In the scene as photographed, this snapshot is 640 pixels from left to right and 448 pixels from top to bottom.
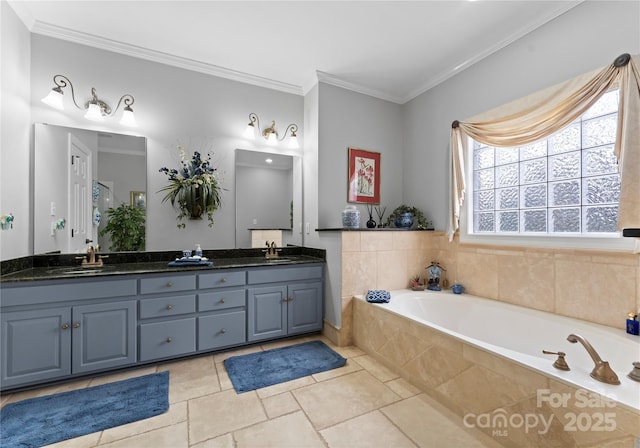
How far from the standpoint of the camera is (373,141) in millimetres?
3500

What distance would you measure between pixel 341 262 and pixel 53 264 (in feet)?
8.34

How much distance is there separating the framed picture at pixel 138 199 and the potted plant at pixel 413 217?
272 cm

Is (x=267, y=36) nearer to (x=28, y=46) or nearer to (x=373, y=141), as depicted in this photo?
(x=373, y=141)

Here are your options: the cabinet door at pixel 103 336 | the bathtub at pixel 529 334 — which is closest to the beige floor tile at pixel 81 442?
the cabinet door at pixel 103 336

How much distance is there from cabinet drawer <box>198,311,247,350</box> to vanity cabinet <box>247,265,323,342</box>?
0.27 feet

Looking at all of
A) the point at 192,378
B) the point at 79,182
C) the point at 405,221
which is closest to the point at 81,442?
the point at 192,378

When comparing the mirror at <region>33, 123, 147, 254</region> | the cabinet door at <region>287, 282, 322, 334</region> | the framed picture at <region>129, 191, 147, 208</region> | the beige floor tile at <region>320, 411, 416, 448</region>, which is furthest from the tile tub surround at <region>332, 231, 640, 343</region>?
the mirror at <region>33, 123, 147, 254</region>

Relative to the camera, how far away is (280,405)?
183 cm

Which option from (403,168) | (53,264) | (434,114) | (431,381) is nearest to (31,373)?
(53,264)

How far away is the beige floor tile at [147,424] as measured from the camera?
1.55m

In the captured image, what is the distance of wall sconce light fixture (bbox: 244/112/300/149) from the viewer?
3.19m

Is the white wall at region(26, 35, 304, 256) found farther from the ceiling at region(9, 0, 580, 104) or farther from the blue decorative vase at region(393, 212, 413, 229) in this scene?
the blue decorative vase at region(393, 212, 413, 229)

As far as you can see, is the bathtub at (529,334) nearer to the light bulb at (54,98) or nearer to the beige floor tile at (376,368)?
the beige floor tile at (376,368)

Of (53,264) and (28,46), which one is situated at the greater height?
(28,46)
